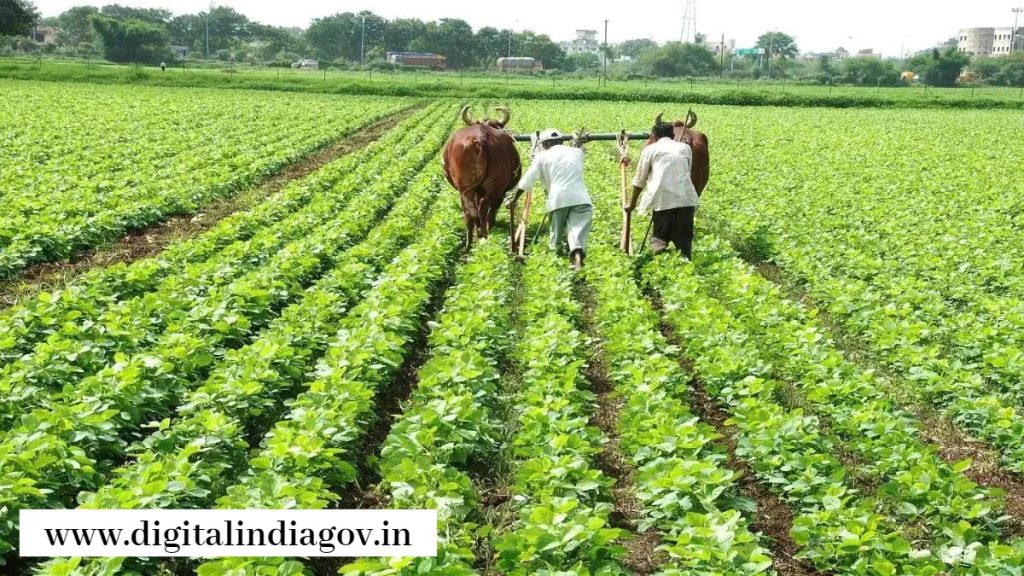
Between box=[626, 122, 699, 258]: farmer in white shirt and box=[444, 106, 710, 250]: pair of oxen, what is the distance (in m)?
0.32

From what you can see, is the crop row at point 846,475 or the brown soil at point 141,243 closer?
the crop row at point 846,475

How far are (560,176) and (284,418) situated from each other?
5225 millimetres

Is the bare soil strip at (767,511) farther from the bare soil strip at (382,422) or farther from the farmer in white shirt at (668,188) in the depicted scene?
the farmer in white shirt at (668,188)

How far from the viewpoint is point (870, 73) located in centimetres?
7631

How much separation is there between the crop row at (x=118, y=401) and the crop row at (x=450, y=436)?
151cm

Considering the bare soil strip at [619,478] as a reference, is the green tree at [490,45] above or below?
above

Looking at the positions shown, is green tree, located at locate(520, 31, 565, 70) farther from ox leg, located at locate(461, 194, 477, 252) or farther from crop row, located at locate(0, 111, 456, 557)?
crop row, located at locate(0, 111, 456, 557)

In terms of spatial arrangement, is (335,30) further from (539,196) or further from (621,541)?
(621,541)

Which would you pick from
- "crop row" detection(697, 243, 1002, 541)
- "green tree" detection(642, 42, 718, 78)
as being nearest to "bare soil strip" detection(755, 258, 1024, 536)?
"crop row" detection(697, 243, 1002, 541)

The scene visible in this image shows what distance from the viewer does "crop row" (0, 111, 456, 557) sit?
4.37 metres

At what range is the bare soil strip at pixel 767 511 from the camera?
14.4 feet

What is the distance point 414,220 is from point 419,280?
4.01 metres

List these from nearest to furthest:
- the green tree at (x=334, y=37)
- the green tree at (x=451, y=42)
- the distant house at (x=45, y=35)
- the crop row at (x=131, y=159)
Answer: the crop row at (x=131, y=159), the green tree at (x=451, y=42), the green tree at (x=334, y=37), the distant house at (x=45, y=35)

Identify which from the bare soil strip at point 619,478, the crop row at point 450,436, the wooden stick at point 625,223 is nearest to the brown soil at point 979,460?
the bare soil strip at point 619,478
